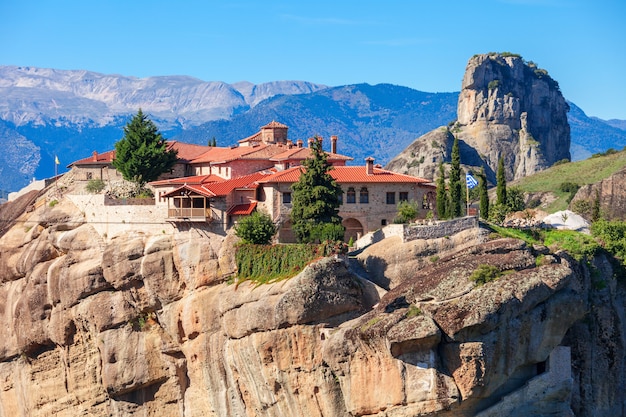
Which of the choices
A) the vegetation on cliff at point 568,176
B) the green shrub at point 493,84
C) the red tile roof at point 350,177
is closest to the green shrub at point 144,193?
the red tile roof at point 350,177

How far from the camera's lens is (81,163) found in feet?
283

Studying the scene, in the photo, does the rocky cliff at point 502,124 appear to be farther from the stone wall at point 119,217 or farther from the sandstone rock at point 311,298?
the sandstone rock at point 311,298

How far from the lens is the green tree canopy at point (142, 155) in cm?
7988

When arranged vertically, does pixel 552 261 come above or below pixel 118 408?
above

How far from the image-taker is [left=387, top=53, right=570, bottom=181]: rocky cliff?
156750 mm

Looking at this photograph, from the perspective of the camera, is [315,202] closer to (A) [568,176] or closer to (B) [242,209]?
(B) [242,209]

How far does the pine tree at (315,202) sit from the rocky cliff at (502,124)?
87.2 meters

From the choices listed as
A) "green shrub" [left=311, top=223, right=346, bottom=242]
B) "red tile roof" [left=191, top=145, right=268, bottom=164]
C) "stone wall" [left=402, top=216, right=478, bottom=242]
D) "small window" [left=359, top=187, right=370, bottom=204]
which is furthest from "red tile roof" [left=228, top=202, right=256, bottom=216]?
"stone wall" [left=402, top=216, right=478, bottom=242]

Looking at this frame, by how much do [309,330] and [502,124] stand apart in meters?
109

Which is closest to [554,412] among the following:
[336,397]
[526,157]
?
[336,397]

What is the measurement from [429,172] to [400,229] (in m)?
86.2

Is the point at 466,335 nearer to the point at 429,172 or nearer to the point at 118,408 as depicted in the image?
the point at 118,408

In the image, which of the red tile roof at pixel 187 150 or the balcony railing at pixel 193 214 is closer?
the balcony railing at pixel 193 214

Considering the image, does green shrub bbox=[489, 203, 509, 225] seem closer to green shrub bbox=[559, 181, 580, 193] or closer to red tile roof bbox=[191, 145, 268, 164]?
red tile roof bbox=[191, 145, 268, 164]
